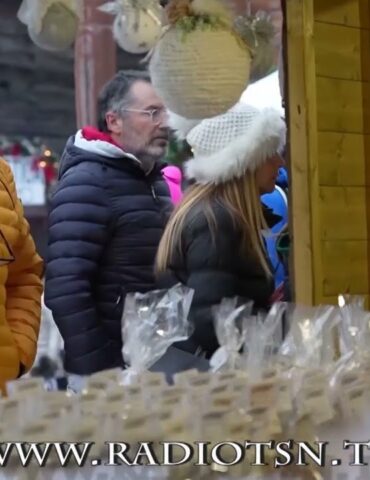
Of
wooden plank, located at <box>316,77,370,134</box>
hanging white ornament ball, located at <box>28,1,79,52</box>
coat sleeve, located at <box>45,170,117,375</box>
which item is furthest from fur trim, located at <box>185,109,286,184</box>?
hanging white ornament ball, located at <box>28,1,79,52</box>

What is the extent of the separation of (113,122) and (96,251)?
0.30 m

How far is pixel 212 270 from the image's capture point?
179 centimetres

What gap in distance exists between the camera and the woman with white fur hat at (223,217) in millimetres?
1792

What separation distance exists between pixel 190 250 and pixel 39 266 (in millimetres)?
293

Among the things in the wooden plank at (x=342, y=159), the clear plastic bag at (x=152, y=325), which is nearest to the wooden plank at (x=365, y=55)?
the wooden plank at (x=342, y=159)

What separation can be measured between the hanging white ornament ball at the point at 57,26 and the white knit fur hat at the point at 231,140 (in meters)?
0.35

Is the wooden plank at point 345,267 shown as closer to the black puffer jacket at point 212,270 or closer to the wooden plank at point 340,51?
the black puffer jacket at point 212,270

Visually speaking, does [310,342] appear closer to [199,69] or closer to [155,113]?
[199,69]

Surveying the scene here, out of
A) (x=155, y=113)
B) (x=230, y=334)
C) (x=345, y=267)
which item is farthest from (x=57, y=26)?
(x=345, y=267)

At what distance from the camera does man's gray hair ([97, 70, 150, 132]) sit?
2041mm

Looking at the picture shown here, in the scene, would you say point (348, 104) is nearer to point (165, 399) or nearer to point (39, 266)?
point (39, 266)

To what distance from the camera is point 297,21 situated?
1.85m

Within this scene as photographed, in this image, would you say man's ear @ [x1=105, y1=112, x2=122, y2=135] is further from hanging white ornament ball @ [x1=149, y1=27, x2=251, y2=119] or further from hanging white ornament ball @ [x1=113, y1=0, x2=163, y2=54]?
hanging white ornament ball @ [x1=149, y1=27, x2=251, y2=119]

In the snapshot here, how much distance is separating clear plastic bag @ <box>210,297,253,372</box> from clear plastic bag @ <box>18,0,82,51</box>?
0.55 metres
